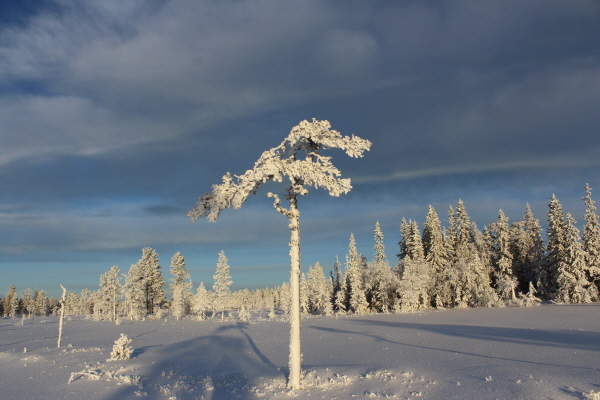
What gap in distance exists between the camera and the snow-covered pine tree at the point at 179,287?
72.8 metres

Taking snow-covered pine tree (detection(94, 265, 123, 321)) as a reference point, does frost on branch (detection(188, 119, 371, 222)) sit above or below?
above

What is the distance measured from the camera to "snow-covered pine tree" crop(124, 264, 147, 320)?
68.5m

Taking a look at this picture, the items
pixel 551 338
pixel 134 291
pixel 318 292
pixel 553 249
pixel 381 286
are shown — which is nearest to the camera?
pixel 551 338

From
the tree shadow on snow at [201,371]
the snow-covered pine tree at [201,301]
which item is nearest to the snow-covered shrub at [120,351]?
the tree shadow on snow at [201,371]

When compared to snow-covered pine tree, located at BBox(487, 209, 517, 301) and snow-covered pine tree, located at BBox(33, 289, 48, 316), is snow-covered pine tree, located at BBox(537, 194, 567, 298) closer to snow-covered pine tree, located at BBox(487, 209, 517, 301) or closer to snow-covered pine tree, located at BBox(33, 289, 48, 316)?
snow-covered pine tree, located at BBox(487, 209, 517, 301)

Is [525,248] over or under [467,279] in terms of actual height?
over

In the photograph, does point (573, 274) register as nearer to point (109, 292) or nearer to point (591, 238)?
point (591, 238)

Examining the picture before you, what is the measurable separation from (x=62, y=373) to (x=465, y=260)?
5840 cm

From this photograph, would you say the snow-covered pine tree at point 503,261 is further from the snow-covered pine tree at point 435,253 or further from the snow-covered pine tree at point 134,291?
the snow-covered pine tree at point 134,291

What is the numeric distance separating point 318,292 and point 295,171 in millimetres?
72953

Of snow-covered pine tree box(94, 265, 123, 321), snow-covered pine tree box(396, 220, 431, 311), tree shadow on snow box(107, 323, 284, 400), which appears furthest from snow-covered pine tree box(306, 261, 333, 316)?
tree shadow on snow box(107, 323, 284, 400)

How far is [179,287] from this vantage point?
7288 centimetres

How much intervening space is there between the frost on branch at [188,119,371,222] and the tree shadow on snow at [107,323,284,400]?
248 inches

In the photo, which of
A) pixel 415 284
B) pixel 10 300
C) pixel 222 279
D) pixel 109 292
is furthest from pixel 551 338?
pixel 10 300
